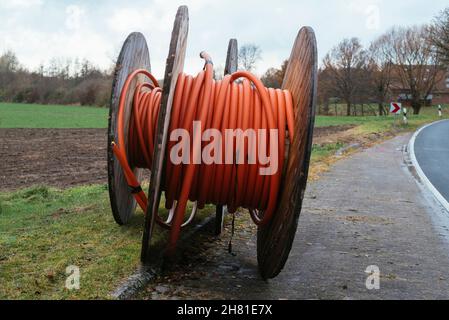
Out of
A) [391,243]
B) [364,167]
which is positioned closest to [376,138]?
[364,167]

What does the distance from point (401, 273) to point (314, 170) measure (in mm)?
8017

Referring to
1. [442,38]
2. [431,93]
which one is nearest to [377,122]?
[442,38]

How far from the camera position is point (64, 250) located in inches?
205

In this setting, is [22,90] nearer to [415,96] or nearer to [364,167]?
[415,96]

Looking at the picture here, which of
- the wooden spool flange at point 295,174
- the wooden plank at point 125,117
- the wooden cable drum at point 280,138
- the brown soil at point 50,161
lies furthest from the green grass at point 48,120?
the wooden spool flange at point 295,174

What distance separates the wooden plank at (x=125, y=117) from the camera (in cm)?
578

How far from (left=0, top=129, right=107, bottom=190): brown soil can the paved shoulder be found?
622 cm

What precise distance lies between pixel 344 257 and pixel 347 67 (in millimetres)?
74174

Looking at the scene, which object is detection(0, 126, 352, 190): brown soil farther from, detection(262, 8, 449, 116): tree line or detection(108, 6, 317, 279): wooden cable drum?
detection(262, 8, 449, 116): tree line

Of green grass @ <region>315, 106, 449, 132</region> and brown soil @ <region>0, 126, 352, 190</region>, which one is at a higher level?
green grass @ <region>315, 106, 449, 132</region>

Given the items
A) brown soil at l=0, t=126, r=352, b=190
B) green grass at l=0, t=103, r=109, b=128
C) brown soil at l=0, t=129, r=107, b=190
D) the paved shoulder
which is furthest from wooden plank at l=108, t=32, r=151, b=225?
green grass at l=0, t=103, r=109, b=128

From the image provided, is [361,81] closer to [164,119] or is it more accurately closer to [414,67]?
[414,67]

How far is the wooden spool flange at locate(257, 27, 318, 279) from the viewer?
4203mm

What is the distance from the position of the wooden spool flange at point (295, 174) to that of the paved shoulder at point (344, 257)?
319 millimetres
